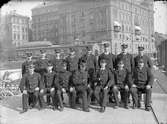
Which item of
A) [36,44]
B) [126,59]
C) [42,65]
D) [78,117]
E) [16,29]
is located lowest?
[78,117]

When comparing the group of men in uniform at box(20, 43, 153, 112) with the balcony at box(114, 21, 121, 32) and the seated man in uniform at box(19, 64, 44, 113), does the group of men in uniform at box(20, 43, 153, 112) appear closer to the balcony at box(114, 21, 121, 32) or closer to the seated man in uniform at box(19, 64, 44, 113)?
the seated man in uniform at box(19, 64, 44, 113)

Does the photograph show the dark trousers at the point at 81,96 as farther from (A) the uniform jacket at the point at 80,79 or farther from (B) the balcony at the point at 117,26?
(B) the balcony at the point at 117,26

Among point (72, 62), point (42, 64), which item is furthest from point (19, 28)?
point (72, 62)

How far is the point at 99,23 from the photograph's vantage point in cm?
886

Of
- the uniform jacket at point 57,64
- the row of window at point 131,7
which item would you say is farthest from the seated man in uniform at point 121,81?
the row of window at point 131,7

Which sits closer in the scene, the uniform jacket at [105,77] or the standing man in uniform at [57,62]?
the uniform jacket at [105,77]

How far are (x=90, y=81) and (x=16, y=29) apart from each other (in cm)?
635

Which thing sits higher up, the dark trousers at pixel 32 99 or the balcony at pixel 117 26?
the balcony at pixel 117 26

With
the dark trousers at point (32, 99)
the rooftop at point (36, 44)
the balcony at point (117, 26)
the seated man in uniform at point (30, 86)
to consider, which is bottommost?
the dark trousers at point (32, 99)

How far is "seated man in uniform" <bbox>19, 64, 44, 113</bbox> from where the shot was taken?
185 inches

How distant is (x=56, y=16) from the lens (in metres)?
9.62

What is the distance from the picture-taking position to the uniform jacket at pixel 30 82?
15.5ft

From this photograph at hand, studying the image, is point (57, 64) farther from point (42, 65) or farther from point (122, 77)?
point (122, 77)

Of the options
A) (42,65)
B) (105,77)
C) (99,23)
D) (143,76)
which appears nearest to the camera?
(143,76)
